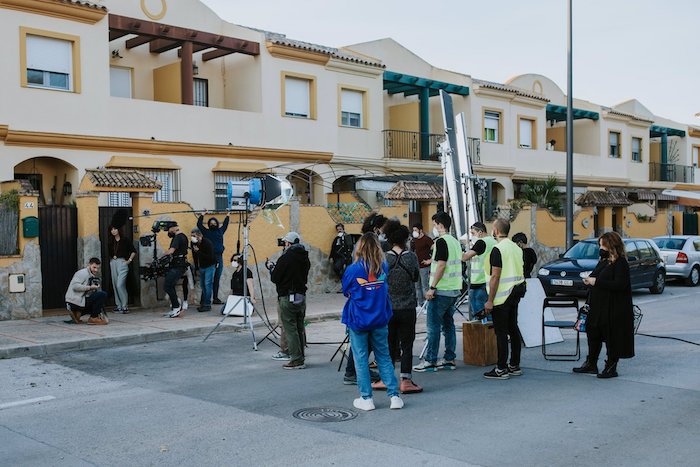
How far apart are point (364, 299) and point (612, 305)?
10.6 feet

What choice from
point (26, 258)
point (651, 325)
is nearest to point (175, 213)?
point (26, 258)

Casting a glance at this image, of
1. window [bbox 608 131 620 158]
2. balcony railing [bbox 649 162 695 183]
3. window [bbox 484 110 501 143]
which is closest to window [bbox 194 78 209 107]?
window [bbox 484 110 501 143]

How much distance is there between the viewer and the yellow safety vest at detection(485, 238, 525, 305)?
9.07 m

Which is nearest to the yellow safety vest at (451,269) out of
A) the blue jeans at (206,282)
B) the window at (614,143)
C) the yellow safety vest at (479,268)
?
the yellow safety vest at (479,268)

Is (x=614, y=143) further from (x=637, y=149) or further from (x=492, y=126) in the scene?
(x=492, y=126)

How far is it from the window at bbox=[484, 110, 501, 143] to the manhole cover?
24367 millimetres

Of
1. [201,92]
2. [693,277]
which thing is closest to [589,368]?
[693,277]

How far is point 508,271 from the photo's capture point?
912 cm

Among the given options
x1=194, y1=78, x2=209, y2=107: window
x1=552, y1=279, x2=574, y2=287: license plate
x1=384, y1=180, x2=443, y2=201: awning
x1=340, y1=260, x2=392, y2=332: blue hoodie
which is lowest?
x1=552, y1=279, x2=574, y2=287: license plate

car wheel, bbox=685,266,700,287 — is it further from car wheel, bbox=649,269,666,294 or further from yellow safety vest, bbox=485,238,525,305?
yellow safety vest, bbox=485,238,525,305

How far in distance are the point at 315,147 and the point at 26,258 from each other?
36.9ft

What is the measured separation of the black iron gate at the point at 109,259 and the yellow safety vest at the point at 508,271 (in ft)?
29.8

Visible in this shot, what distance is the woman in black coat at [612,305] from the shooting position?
8922 millimetres

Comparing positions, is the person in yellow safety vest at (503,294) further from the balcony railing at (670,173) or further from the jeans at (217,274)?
the balcony railing at (670,173)
